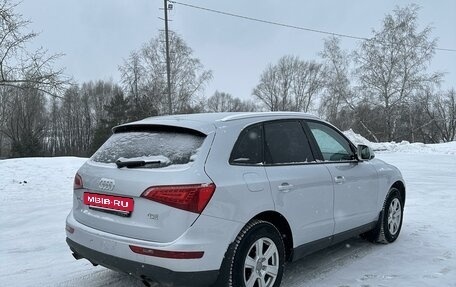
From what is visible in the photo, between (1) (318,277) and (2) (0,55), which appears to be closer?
(1) (318,277)

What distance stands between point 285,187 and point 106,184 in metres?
1.55

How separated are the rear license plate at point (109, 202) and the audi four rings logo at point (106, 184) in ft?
0.22

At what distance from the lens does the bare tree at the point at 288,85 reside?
6962 cm

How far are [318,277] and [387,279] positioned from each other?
2.26 feet

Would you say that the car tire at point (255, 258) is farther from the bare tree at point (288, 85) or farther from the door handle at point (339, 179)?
the bare tree at point (288, 85)

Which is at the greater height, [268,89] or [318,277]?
[268,89]

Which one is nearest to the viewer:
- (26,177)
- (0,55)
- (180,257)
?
(180,257)

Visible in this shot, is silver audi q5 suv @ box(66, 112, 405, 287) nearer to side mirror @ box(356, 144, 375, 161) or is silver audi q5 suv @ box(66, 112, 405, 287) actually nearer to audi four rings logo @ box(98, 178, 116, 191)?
audi four rings logo @ box(98, 178, 116, 191)

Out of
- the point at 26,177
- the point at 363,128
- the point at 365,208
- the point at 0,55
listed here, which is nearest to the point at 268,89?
the point at 363,128

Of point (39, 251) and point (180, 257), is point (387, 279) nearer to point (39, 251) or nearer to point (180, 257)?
point (180, 257)

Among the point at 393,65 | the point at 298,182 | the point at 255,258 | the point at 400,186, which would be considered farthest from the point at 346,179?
the point at 393,65

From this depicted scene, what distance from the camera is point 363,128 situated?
45.0 meters

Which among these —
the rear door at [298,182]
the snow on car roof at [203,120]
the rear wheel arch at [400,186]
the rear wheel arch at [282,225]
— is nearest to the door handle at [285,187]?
the rear door at [298,182]

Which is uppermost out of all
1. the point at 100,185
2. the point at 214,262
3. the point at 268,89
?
the point at 268,89
